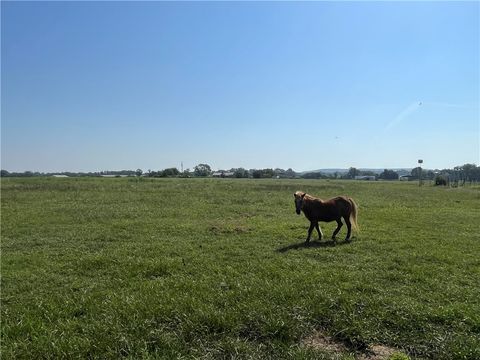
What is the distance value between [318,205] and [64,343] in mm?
8293

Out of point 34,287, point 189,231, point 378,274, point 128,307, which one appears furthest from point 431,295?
point 189,231

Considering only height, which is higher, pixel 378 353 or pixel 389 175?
pixel 389 175

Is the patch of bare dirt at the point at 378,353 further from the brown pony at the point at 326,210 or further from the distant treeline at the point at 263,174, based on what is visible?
the distant treeline at the point at 263,174

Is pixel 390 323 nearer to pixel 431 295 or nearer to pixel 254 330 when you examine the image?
pixel 431 295

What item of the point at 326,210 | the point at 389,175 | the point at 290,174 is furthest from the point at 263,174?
the point at 326,210

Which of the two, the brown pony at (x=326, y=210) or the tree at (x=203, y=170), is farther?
the tree at (x=203, y=170)

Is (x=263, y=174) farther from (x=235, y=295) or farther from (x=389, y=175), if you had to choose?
(x=235, y=295)

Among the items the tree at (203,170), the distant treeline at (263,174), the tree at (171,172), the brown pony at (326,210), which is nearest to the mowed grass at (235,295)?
the brown pony at (326,210)

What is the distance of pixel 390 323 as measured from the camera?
5.24 metres

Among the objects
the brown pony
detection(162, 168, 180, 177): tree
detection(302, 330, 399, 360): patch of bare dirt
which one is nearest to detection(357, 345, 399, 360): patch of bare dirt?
detection(302, 330, 399, 360): patch of bare dirt

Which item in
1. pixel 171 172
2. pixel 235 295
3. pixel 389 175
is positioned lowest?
pixel 235 295

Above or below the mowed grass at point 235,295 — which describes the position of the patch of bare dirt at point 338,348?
below

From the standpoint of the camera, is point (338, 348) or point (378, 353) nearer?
point (378, 353)

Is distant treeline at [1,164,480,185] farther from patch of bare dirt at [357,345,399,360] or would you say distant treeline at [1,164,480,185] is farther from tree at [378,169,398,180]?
patch of bare dirt at [357,345,399,360]
